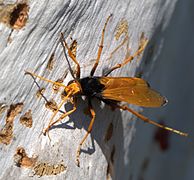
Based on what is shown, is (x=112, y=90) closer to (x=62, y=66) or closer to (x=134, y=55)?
(x=134, y=55)

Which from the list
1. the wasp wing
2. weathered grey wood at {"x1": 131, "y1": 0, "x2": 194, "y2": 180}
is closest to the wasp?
the wasp wing

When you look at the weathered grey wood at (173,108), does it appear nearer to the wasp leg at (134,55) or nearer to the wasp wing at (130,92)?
the wasp leg at (134,55)

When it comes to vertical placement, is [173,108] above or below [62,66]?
above

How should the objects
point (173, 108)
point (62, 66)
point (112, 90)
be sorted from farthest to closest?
point (173, 108) → point (112, 90) → point (62, 66)

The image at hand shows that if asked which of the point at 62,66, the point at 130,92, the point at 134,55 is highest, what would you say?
the point at 134,55

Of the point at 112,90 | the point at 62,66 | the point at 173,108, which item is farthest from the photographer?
the point at 173,108

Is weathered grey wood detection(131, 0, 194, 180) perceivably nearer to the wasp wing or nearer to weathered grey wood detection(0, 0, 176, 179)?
the wasp wing

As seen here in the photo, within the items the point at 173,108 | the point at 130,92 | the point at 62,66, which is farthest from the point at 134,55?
the point at 173,108
